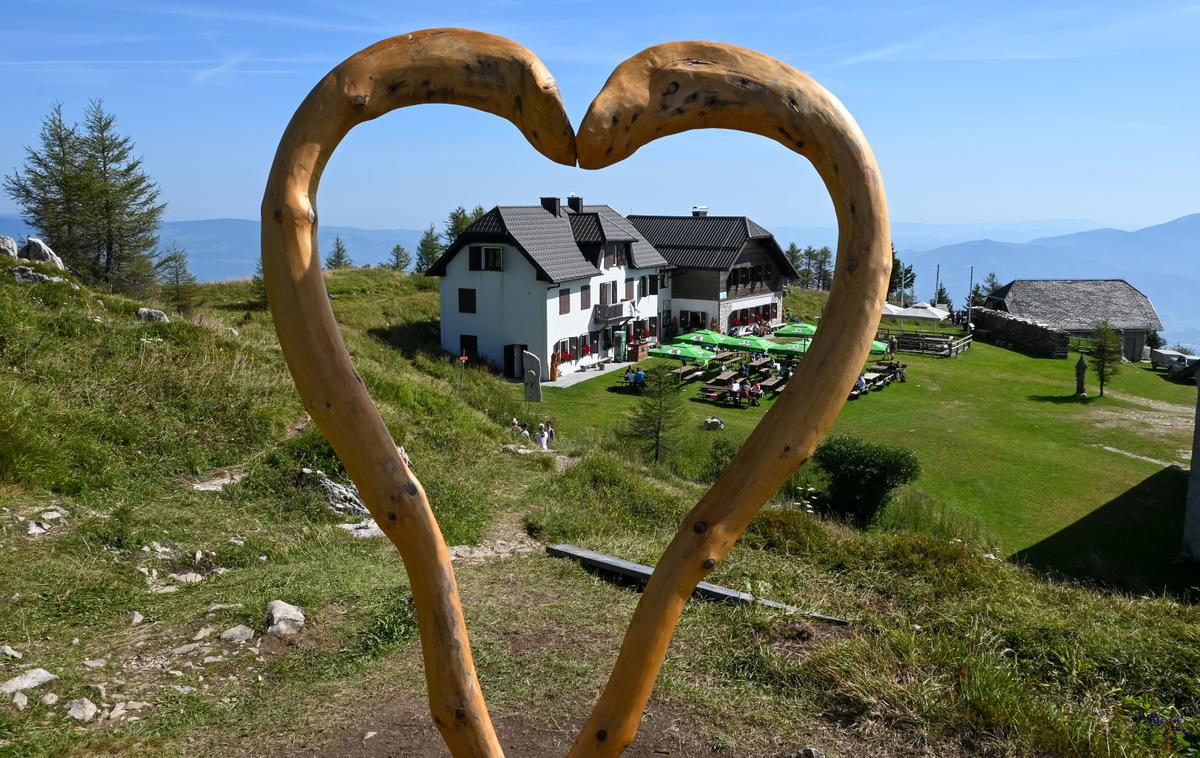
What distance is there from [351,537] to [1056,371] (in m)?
39.5

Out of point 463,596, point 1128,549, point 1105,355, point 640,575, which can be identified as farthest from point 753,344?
point 463,596

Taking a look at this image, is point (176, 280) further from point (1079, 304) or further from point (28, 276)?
point (1079, 304)

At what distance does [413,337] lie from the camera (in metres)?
34.6

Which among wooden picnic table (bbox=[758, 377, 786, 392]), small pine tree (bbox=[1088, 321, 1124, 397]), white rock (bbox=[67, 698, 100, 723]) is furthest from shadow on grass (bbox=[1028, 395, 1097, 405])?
white rock (bbox=[67, 698, 100, 723])

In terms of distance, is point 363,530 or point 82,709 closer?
point 82,709

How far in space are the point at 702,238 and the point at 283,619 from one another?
4023 cm

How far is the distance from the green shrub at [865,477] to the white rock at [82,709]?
14.9 meters

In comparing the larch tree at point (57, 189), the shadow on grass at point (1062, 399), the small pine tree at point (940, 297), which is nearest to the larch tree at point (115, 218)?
the larch tree at point (57, 189)

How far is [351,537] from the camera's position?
1072 cm

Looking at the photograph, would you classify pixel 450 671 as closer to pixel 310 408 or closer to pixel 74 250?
pixel 310 408

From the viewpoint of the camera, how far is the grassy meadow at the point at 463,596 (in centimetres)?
621

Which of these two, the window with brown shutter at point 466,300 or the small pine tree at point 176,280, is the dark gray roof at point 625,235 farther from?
the small pine tree at point 176,280

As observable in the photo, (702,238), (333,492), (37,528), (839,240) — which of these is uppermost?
(702,238)

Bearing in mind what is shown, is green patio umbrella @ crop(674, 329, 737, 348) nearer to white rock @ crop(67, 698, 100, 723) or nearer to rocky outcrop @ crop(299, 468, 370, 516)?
rocky outcrop @ crop(299, 468, 370, 516)
